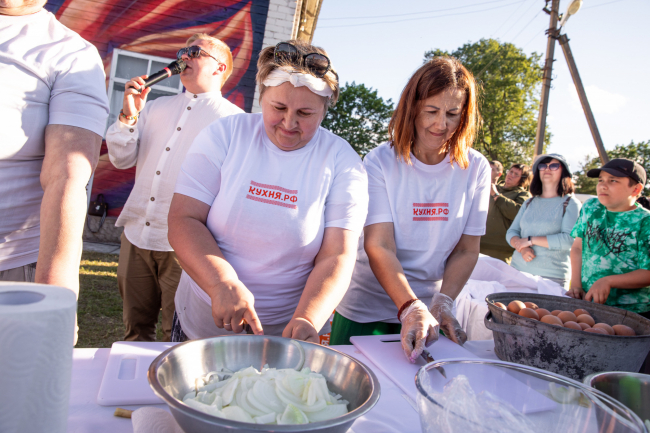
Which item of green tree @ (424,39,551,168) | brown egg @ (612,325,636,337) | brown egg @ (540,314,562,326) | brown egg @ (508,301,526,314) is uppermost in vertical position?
green tree @ (424,39,551,168)

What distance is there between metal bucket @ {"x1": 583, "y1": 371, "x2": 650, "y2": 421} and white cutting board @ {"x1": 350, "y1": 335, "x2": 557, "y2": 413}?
138mm

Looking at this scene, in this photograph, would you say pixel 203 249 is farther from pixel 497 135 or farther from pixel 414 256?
pixel 497 135

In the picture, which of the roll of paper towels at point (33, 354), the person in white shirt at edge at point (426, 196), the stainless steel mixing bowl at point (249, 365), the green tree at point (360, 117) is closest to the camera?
the roll of paper towels at point (33, 354)

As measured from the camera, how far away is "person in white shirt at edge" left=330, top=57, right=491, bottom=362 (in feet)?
6.02

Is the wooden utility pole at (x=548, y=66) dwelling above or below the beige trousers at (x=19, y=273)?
above

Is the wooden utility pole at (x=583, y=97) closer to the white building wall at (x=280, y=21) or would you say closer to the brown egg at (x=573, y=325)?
the white building wall at (x=280, y=21)

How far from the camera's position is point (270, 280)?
158 centimetres

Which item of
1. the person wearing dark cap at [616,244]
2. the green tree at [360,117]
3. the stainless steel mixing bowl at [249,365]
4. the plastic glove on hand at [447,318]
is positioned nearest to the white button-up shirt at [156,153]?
the plastic glove on hand at [447,318]

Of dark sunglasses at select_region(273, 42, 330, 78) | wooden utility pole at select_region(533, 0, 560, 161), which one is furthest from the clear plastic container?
wooden utility pole at select_region(533, 0, 560, 161)

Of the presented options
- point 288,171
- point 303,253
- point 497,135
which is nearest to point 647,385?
point 303,253

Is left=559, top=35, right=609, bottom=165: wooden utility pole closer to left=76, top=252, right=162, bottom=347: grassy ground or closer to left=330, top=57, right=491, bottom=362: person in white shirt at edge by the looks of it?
left=330, top=57, right=491, bottom=362: person in white shirt at edge

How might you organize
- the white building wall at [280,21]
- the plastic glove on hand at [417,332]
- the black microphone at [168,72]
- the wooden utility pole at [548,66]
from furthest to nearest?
the wooden utility pole at [548,66], the white building wall at [280,21], the black microphone at [168,72], the plastic glove on hand at [417,332]

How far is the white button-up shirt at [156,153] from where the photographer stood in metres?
2.82

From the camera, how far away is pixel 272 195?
152cm
